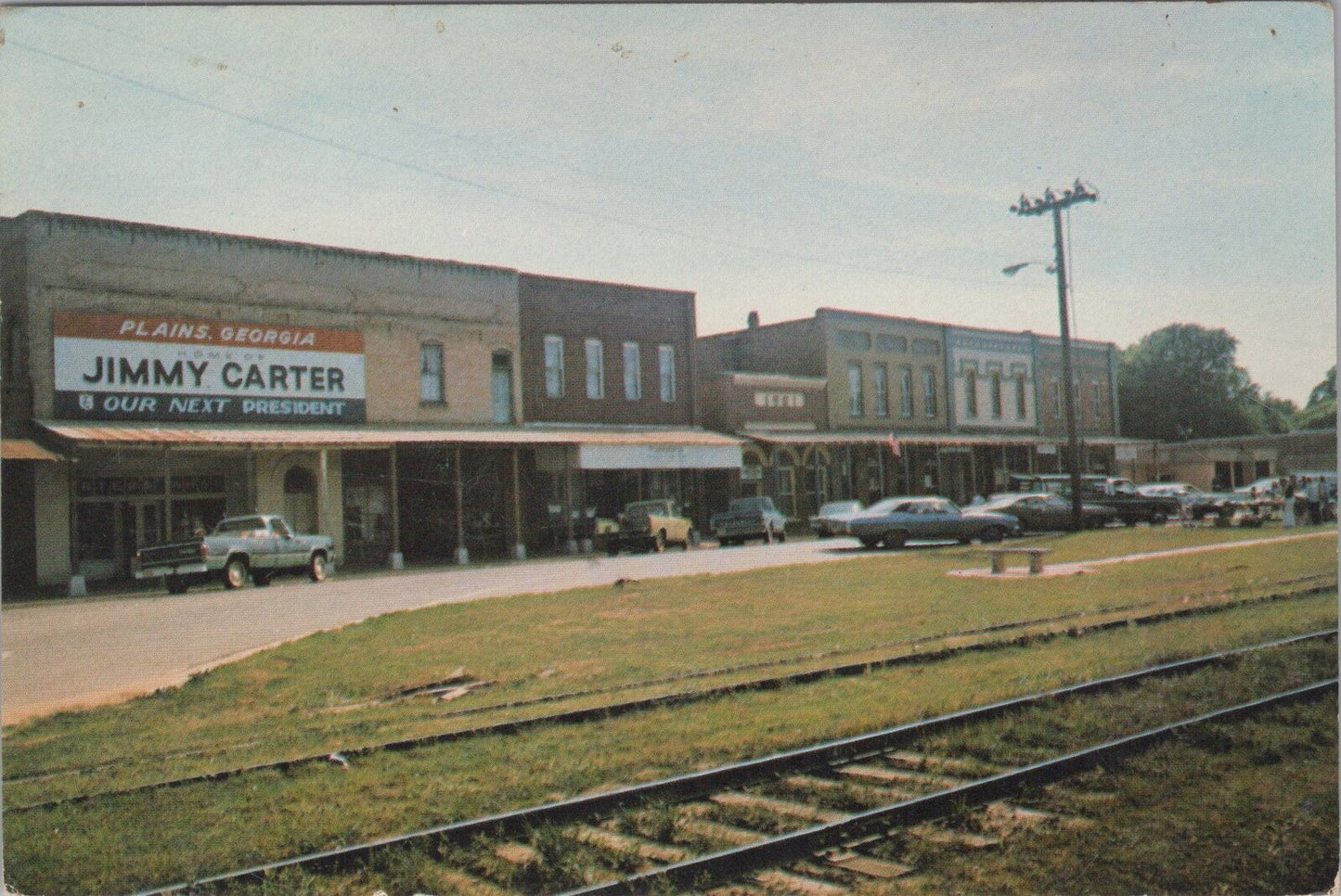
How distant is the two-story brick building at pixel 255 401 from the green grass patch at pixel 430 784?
11.0ft

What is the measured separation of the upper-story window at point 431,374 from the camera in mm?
24078

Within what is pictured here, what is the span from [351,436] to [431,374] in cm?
570

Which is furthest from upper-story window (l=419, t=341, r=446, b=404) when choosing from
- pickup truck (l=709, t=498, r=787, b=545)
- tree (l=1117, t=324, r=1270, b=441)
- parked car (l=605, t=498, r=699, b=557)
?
tree (l=1117, t=324, r=1270, b=441)

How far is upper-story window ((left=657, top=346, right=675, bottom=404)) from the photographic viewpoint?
3325 cm

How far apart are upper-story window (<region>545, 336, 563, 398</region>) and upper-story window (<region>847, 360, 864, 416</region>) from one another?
8639 millimetres

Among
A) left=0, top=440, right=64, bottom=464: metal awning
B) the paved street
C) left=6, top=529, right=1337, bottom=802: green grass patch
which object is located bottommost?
left=6, top=529, right=1337, bottom=802: green grass patch

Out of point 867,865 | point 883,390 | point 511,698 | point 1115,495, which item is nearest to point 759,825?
point 867,865

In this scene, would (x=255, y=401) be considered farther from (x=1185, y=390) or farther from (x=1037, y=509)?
(x=1185, y=390)

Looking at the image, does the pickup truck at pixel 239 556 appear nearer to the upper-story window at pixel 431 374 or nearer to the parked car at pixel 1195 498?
the upper-story window at pixel 431 374

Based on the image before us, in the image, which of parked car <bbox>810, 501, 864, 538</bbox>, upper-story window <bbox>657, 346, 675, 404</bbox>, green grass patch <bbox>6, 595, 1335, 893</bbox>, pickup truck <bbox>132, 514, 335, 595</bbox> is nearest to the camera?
green grass patch <bbox>6, 595, 1335, 893</bbox>

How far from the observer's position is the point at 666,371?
109 feet

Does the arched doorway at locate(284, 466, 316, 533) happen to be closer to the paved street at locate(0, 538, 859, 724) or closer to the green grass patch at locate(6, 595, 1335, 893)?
the paved street at locate(0, 538, 859, 724)

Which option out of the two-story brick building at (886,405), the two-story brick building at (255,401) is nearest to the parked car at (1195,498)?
the two-story brick building at (886,405)

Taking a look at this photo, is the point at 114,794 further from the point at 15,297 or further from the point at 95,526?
the point at 15,297
